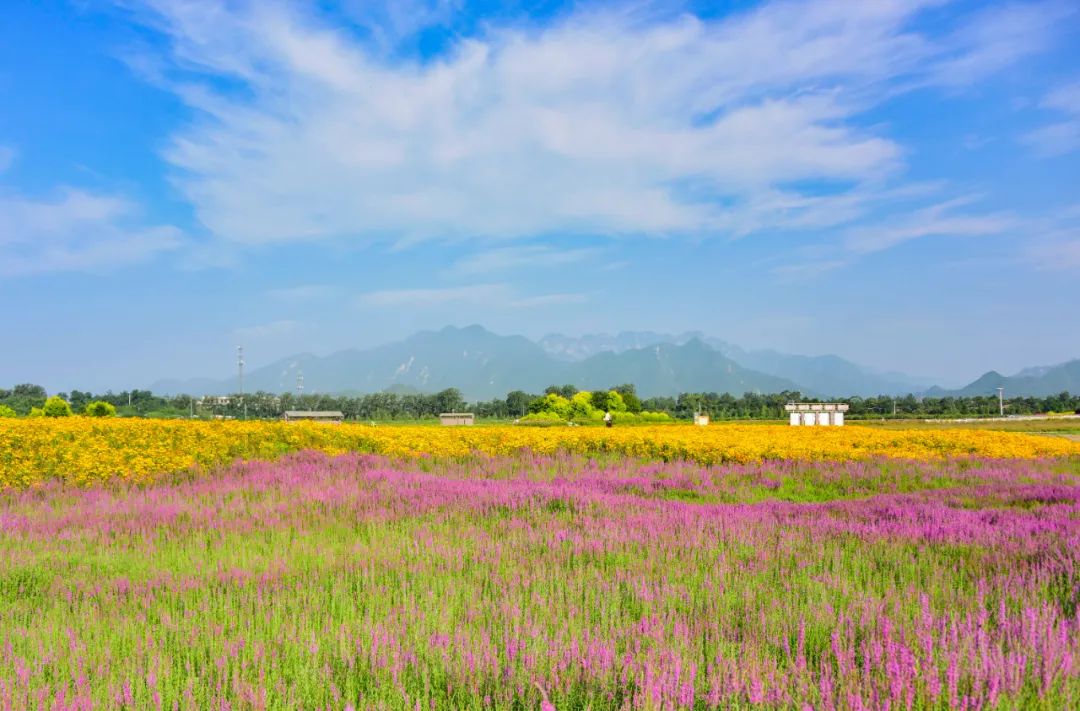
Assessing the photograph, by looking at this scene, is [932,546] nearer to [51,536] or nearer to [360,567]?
[360,567]

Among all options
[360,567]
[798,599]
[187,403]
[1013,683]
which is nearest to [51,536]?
[360,567]

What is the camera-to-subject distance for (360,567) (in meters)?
5.39

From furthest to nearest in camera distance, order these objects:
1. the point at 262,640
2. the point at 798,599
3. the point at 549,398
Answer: the point at 549,398 < the point at 798,599 < the point at 262,640

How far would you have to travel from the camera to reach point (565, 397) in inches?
2408

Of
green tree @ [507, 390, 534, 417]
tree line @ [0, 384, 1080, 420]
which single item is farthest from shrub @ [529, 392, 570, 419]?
green tree @ [507, 390, 534, 417]

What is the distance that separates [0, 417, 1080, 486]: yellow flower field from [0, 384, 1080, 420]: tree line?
110 feet

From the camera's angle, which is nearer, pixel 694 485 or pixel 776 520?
pixel 776 520

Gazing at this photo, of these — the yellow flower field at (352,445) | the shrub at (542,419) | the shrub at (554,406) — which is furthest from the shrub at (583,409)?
the yellow flower field at (352,445)

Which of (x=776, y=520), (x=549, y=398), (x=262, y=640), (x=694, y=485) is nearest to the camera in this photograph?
(x=262, y=640)

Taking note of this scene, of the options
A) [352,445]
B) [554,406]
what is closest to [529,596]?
[352,445]

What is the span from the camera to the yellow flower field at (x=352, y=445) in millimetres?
12219

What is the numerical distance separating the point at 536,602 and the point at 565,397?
5702cm

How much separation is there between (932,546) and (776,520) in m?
1.55

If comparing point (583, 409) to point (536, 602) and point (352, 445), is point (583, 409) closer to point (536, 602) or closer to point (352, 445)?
point (352, 445)
